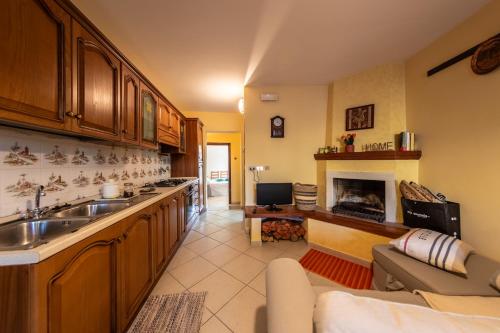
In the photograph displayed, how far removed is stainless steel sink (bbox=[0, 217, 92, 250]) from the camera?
935 millimetres

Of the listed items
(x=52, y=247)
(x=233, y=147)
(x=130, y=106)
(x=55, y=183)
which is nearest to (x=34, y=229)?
(x=55, y=183)

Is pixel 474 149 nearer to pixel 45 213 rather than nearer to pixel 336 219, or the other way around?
pixel 336 219

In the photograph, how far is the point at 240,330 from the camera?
1317 mm

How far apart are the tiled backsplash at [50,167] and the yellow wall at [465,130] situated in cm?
349

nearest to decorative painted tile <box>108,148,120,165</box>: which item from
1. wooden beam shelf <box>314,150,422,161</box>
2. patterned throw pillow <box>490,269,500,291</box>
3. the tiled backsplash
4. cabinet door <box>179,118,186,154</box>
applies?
the tiled backsplash

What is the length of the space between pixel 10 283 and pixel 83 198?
1106 millimetres

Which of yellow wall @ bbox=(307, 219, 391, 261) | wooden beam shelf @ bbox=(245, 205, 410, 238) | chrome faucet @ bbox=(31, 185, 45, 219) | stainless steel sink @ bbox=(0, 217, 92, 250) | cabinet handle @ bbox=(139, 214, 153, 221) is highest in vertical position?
chrome faucet @ bbox=(31, 185, 45, 219)

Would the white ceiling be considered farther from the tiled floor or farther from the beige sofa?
the tiled floor

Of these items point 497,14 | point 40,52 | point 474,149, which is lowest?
point 474,149

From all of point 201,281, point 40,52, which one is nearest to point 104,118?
point 40,52

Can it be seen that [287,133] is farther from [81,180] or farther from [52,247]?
[52,247]

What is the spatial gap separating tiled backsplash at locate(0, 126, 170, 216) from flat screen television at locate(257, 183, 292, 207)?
6.22 ft

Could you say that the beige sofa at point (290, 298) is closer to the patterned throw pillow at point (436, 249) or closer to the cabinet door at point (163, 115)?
the patterned throw pillow at point (436, 249)

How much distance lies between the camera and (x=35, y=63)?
89 cm
